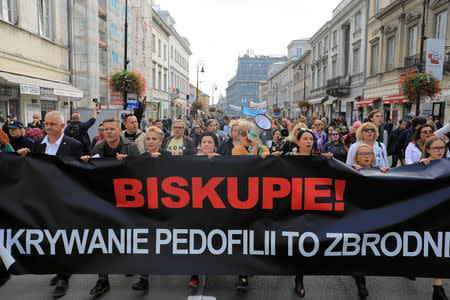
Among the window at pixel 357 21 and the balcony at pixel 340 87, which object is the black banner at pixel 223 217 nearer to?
the window at pixel 357 21

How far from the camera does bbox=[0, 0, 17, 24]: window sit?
1522 centimetres

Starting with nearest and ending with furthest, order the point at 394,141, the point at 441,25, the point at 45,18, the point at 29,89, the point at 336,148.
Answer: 1. the point at 336,148
2. the point at 394,141
3. the point at 29,89
4. the point at 45,18
5. the point at 441,25

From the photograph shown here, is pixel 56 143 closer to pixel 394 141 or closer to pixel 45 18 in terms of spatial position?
pixel 394 141

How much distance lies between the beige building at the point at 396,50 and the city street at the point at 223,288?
18591mm

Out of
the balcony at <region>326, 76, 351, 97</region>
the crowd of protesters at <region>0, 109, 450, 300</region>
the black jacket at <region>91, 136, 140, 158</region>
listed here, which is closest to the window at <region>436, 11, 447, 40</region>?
the balcony at <region>326, 76, 351, 97</region>

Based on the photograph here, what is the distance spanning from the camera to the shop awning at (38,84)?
1479 centimetres

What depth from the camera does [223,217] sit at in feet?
12.1

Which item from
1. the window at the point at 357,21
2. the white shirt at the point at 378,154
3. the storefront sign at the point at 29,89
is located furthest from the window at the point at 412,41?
the white shirt at the point at 378,154

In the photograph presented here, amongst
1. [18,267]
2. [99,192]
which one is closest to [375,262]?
[99,192]

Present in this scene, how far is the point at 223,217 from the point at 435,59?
684 inches

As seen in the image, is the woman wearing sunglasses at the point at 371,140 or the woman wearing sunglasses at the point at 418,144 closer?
the woman wearing sunglasses at the point at 418,144

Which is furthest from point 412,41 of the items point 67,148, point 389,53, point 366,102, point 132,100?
point 67,148

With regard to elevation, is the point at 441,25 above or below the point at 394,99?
above

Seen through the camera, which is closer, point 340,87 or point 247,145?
point 247,145
